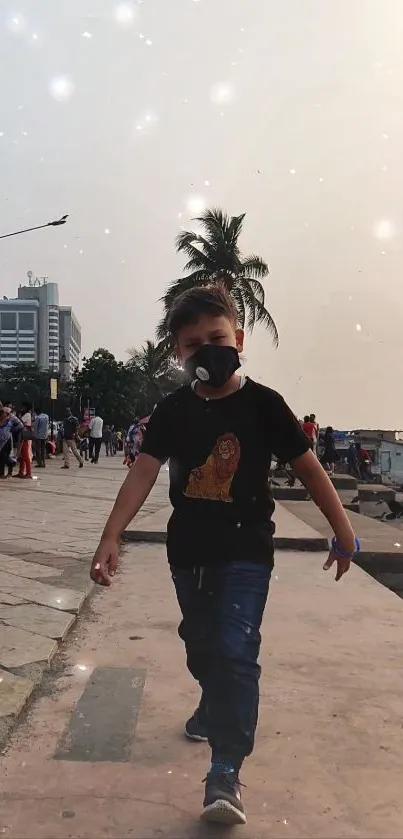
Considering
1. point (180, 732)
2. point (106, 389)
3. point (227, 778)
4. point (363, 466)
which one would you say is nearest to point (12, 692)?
point (180, 732)

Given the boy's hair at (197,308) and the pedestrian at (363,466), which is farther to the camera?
the pedestrian at (363,466)

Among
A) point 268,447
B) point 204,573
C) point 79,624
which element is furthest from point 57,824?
point 79,624

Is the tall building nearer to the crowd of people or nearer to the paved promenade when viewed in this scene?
the crowd of people

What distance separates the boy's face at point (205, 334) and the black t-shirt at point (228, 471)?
0.48ft

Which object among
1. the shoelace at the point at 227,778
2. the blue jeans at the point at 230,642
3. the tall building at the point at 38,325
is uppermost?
the tall building at the point at 38,325

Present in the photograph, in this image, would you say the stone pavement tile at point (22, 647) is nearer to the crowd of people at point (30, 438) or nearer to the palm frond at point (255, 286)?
the crowd of people at point (30, 438)

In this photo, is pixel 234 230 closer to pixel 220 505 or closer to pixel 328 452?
pixel 328 452

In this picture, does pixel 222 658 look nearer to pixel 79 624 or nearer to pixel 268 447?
pixel 268 447

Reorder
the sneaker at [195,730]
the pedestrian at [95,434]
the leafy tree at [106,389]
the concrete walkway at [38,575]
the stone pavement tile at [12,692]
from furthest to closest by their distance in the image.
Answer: the leafy tree at [106,389]
the pedestrian at [95,434]
the concrete walkway at [38,575]
the stone pavement tile at [12,692]
the sneaker at [195,730]

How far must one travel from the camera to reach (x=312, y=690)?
2818 mm

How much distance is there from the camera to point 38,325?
10738cm

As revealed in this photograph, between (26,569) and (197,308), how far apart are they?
334cm

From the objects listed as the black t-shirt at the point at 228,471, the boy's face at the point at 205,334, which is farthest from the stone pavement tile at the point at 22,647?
the boy's face at the point at 205,334

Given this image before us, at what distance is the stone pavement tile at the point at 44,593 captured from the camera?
3922mm
